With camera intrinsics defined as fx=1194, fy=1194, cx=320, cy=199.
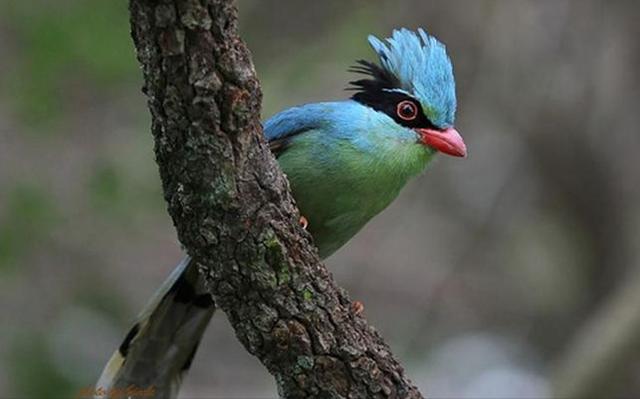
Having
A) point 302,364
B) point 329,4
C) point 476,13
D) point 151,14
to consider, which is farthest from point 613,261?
point 151,14

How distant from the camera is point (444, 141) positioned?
17.3 feet

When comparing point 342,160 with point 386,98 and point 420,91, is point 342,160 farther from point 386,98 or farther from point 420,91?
point 420,91

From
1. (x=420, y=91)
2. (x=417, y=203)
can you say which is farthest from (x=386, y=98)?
(x=417, y=203)

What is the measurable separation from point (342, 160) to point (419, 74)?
540mm

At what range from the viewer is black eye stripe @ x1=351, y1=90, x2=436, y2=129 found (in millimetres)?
5340

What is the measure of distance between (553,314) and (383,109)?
5419 millimetres

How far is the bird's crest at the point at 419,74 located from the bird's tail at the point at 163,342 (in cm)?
121

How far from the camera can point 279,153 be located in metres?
5.39

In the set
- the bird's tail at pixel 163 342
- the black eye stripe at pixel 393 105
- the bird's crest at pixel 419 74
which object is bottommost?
the bird's tail at pixel 163 342

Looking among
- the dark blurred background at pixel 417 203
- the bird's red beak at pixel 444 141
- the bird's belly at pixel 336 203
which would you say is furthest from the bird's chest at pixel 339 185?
the dark blurred background at pixel 417 203

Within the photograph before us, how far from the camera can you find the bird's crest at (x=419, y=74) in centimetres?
533

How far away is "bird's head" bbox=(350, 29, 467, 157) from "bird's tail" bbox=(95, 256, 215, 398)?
115 cm

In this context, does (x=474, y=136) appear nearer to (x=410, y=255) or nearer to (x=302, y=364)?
(x=410, y=255)

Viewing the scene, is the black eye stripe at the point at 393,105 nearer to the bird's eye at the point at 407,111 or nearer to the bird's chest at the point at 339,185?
the bird's eye at the point at 407,111
